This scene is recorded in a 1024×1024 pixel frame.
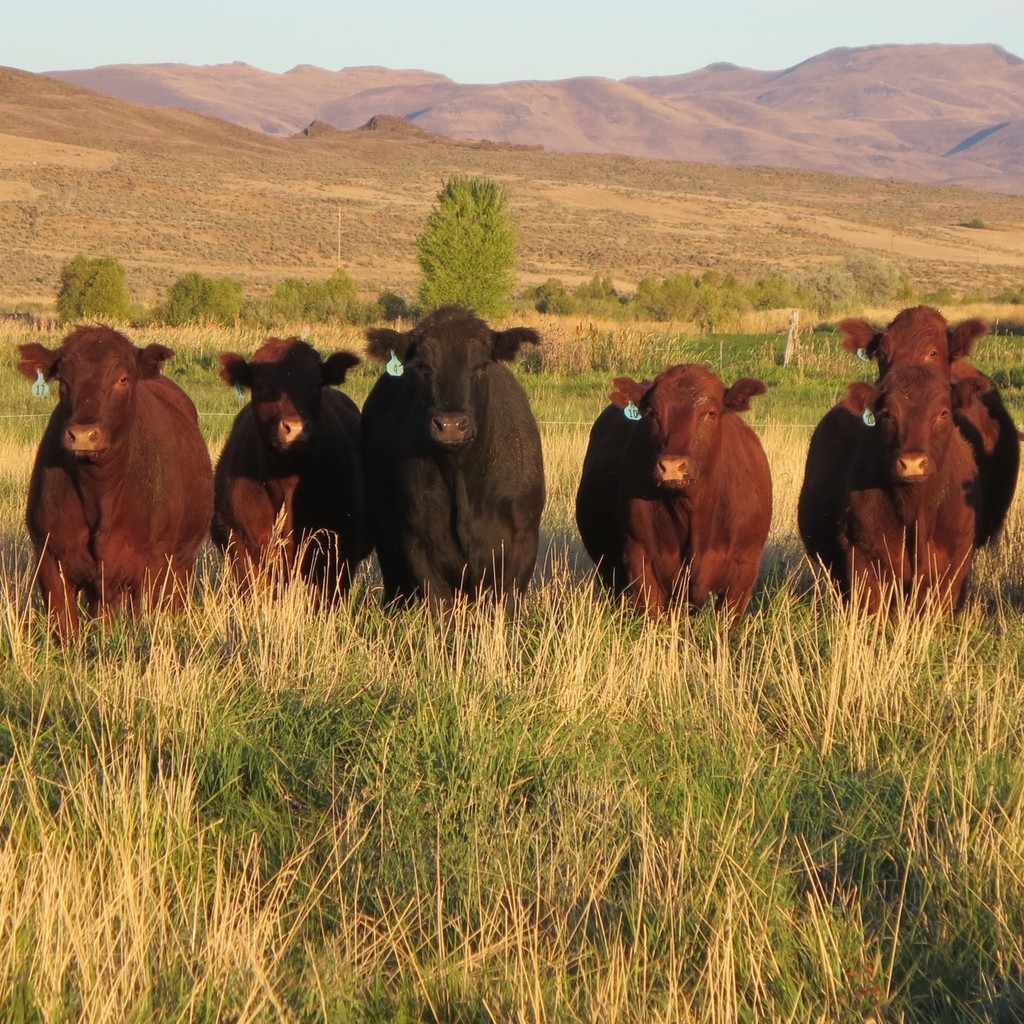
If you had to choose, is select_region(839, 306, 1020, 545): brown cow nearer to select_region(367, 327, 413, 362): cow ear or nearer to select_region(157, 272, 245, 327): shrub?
select_region(367, 327, 413, 362): cow ear

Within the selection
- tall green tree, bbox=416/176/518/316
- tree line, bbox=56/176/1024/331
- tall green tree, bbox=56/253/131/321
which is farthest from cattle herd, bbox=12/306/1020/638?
tall green tree, bbox=416/176/518/316

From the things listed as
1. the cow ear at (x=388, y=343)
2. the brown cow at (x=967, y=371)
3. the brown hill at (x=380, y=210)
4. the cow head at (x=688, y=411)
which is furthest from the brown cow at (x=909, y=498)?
the brown hill at (x=380, y=210)

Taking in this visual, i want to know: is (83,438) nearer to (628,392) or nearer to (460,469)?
(460,469)

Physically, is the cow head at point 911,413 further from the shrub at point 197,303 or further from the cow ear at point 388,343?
the shrub at point 197,303

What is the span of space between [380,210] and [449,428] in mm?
84382

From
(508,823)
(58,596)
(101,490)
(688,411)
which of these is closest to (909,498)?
(688,411)

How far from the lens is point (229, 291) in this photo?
39.4 metres

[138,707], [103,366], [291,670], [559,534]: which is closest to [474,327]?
[103,366]

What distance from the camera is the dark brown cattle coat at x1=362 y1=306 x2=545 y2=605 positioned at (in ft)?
25.3

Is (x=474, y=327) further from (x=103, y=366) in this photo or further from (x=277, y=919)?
(x=277, y=919)

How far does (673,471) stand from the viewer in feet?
23.9

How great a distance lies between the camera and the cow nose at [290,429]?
27.8 ft

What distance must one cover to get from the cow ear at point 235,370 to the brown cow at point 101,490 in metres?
0.95

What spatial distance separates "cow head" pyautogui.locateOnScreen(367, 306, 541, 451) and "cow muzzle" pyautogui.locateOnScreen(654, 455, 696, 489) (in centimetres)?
93
